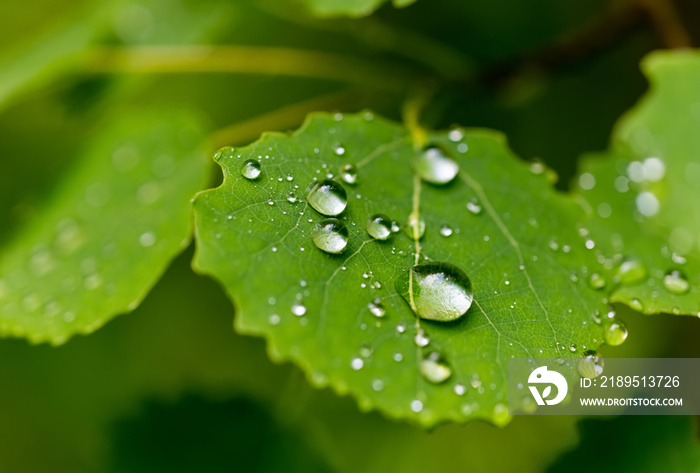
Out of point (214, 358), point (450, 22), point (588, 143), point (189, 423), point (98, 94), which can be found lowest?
point (214, 358)

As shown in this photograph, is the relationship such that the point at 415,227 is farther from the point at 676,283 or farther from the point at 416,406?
the point at 676,283

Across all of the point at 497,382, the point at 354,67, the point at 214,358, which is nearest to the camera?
the point at 497,382

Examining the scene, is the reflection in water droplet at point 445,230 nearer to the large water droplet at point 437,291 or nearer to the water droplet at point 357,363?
the large water droplet at point 437,291

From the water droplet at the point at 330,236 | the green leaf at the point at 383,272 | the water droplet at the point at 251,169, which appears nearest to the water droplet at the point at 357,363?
the green leaf at the point at 383,272

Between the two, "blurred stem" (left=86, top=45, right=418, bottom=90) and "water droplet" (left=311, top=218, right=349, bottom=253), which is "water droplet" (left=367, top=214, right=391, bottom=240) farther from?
"blurred stem" (left=86, top=45, right=418, bottom=90)

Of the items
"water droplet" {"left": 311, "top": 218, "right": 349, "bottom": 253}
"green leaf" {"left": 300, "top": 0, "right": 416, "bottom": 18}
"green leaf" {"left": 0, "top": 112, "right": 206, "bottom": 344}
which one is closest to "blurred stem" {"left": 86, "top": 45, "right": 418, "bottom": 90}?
"green leaf" {"left": 0, "top": 112, "right": 206, "bottom": 344}

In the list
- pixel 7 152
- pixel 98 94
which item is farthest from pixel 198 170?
pixel 7 152

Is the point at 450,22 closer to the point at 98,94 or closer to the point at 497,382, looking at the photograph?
the point at 98,94

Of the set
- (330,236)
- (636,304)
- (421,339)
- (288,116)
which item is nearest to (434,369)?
(421,339)
